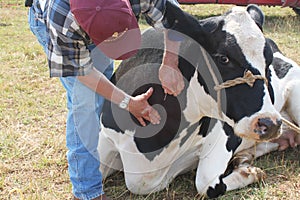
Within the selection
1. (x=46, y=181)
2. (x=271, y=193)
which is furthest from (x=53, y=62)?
(x=271, y=193)

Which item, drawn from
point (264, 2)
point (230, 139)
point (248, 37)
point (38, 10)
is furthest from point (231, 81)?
point (264, 2)

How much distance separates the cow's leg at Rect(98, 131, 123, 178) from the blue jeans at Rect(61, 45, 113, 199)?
4.4 inches

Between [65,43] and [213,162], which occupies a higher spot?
[65,43]

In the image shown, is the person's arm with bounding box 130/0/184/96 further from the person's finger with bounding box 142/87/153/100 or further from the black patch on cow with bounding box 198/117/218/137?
the black patch on cow with bounding box 198/117/218/137

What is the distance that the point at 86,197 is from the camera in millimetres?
Result: 2756

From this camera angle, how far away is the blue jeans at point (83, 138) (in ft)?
8.80

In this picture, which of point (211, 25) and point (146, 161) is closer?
point (211, 25)

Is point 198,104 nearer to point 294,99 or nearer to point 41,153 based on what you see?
point 294,99

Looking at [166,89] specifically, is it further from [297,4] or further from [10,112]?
[297,4]

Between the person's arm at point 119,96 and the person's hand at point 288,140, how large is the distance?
1190mm

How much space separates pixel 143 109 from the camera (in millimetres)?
2535

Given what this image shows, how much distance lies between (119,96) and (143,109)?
154 mm

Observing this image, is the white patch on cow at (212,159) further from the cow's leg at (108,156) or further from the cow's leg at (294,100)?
the cow's leg at (294,100)

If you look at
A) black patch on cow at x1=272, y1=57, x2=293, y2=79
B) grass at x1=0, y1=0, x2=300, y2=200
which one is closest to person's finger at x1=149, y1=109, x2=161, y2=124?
grass at x1=0, y1=0, x2=300, y2=200
